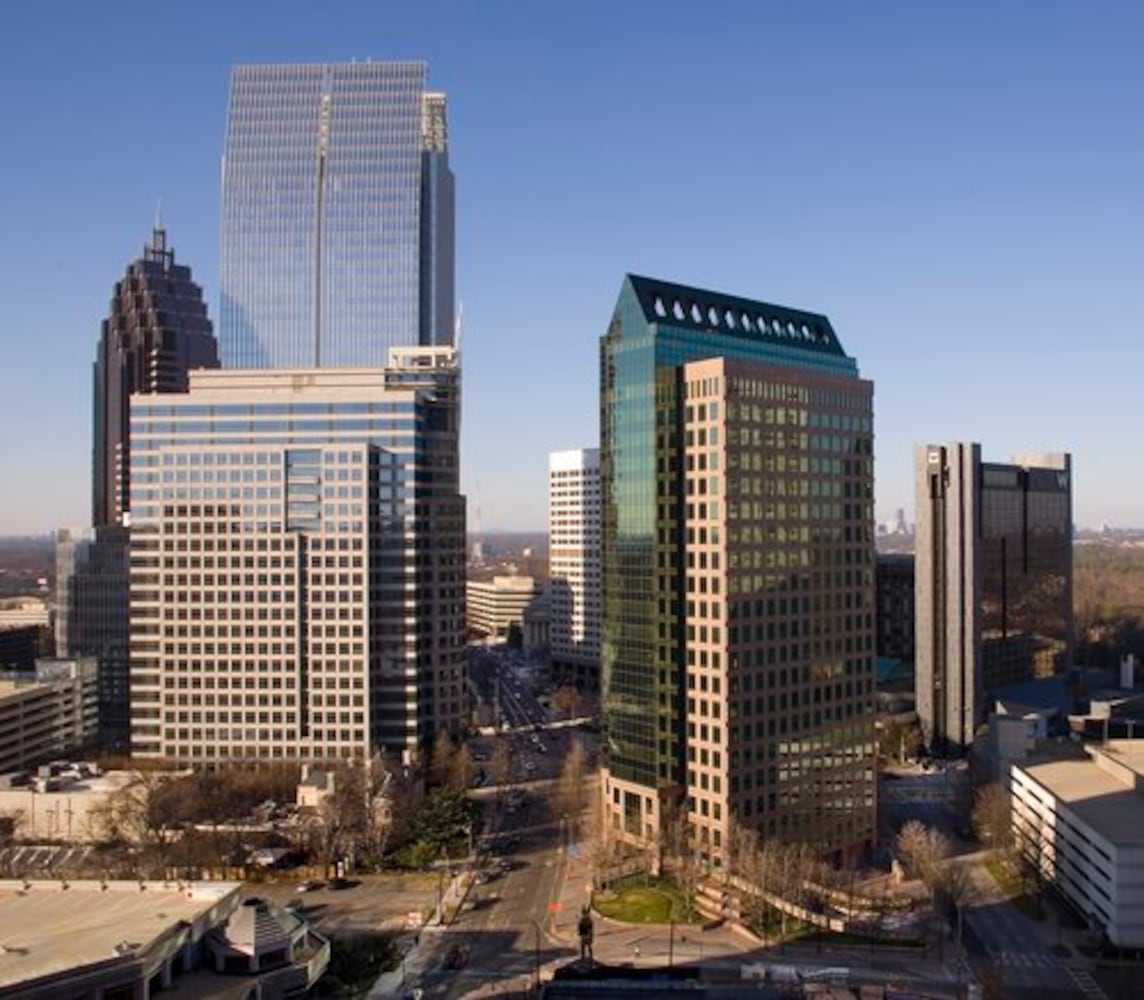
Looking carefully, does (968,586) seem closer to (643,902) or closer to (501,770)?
(501,770)

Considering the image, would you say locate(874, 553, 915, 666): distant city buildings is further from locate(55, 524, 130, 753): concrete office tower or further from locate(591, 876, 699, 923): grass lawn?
locate(55, 524, 130, 753): concrete office tower

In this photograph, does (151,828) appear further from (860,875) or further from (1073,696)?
(1073,696)

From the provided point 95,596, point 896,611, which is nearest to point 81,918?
point 95,596

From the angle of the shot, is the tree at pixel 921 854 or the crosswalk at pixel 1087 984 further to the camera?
the tree at pixel 921 854

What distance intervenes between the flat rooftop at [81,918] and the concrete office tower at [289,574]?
54.8 metres

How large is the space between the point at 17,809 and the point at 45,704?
94.3 feet

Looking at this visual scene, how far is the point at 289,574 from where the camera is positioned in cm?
12556

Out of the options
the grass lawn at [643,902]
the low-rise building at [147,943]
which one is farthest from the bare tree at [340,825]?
the low-rise building at [147,943]

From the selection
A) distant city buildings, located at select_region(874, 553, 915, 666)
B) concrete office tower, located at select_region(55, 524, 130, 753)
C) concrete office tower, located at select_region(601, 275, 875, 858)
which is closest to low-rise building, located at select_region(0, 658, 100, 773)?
concrete office tower, located at select_region(55, 524, 130, 753)

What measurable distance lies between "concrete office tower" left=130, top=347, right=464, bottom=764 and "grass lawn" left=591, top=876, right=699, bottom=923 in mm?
39915

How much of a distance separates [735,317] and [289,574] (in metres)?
A: 54.1

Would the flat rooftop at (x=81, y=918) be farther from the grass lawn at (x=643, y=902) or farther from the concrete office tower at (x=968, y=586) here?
the concrete office tower at (x=968, y=586)

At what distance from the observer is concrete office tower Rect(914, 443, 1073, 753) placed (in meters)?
147

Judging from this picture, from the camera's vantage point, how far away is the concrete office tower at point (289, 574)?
411 ft
